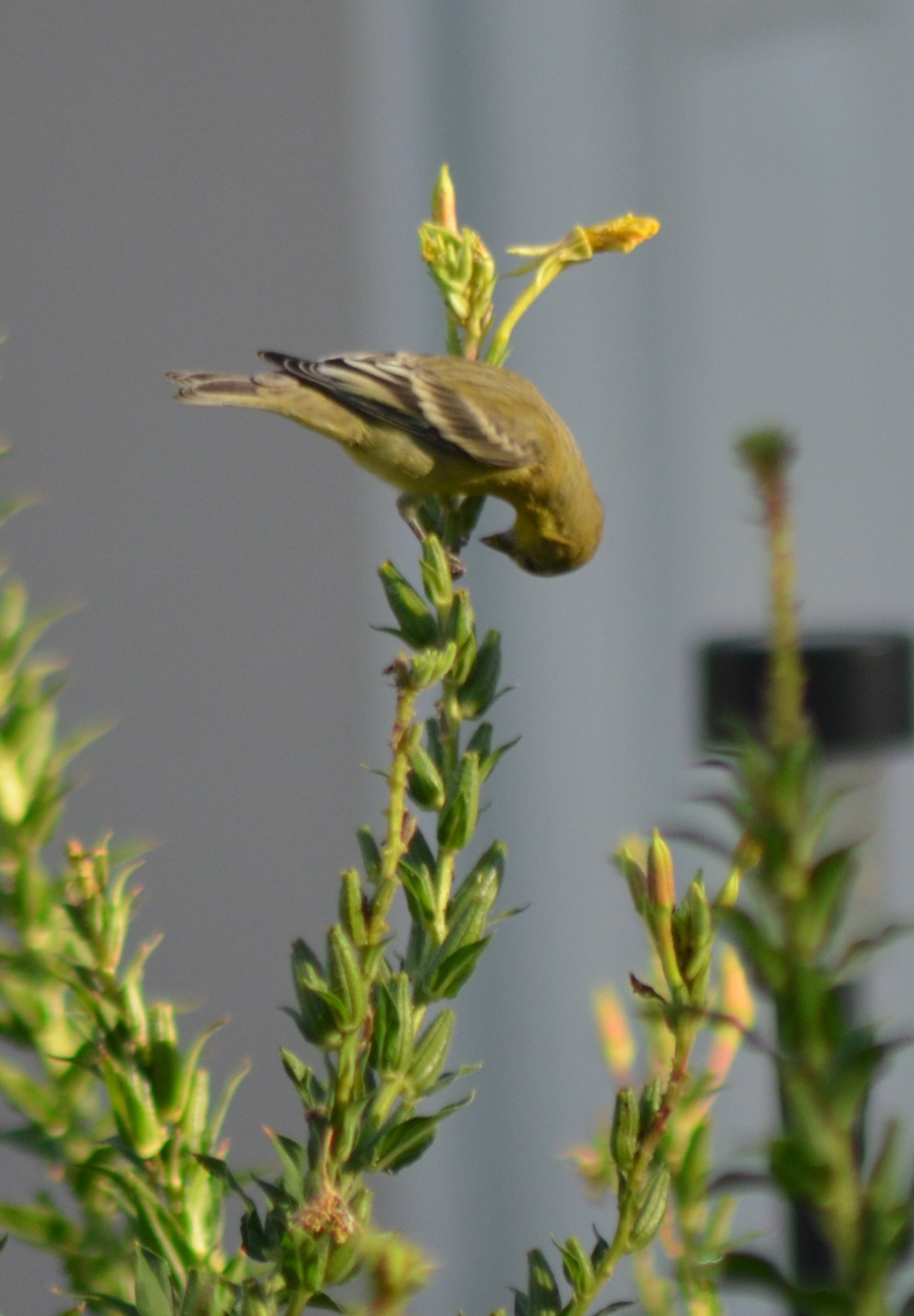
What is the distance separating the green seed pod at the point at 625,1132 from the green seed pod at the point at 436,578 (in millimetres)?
128

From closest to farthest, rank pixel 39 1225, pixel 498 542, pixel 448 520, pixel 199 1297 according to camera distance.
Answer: pixel 199 1297 < pixel 39 1225 < pixel 448 520 < pixel 498 542

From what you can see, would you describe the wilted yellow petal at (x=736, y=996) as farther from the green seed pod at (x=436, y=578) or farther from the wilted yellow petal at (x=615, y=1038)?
the green seed pod at (x=436, y=578)

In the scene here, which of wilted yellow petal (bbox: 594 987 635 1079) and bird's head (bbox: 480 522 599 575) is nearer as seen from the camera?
wilted yellow petal (bbox: 594 987 635 1079)

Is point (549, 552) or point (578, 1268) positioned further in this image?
point (549, 552)

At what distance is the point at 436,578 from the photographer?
35 cm

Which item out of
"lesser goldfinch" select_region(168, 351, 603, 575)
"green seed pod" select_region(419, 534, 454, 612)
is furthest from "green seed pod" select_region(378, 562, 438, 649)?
"lesser goldfinch" select_region(168, 351, 603, 575)

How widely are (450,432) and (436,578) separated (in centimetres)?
82

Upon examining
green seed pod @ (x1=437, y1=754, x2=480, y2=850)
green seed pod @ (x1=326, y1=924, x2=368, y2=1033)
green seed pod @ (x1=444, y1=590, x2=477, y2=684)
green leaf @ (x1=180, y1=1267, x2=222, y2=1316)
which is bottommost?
green leaf @ (x1=180, y1=1267, x2=222, y2=1316)

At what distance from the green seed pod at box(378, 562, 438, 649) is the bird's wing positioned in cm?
77

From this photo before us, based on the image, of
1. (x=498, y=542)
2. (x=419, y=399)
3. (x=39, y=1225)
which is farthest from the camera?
(x=419, y=399)

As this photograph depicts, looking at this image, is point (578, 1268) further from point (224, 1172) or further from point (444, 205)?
point (444, 205)

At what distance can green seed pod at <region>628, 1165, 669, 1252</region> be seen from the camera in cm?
29

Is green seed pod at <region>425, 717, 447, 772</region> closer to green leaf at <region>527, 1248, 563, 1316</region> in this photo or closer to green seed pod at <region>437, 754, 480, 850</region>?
green seed pod at <region>437, 754, 480, 850</region>

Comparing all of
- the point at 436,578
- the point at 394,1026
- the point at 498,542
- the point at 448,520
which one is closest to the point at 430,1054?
the point at 394,1026
